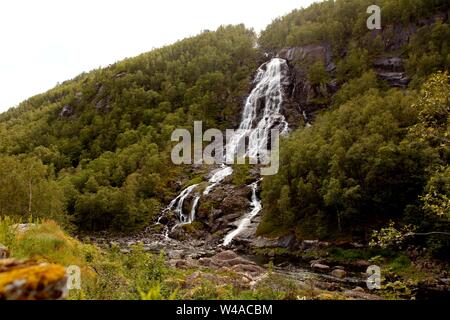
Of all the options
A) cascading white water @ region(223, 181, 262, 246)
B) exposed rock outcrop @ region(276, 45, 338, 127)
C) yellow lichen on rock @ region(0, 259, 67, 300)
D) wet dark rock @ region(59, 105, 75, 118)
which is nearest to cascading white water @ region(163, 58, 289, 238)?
cascading white water @ region(223, 181, 262, 246)

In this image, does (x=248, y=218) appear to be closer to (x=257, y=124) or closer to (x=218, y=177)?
(x=218, y=177)

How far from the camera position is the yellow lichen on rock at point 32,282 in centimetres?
690

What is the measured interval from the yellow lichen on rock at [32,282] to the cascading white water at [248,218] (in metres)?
58.7

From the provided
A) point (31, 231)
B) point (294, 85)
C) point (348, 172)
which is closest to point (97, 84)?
point (294, 85)

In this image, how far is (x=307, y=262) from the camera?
49562mm

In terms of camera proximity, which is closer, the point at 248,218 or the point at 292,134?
the point at 248,218

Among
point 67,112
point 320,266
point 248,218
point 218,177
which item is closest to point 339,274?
point 320,266

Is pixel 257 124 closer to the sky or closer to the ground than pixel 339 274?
closer to the sky

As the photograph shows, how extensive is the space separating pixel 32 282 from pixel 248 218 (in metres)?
68.0

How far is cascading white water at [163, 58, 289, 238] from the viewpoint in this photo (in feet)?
291

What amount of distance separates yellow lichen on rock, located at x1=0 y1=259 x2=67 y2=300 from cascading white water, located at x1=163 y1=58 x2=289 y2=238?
2841 inches

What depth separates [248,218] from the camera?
74.1 metres

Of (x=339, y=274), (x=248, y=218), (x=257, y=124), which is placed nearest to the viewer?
(x=339, y=274)
